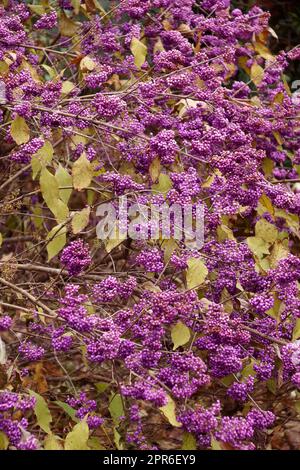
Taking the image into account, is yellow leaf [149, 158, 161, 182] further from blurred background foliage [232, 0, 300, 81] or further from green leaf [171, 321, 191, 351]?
blurred background foliage [232, 0, 300, 81]

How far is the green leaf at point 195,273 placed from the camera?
2430mm

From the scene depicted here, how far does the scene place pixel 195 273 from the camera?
8.06 feet

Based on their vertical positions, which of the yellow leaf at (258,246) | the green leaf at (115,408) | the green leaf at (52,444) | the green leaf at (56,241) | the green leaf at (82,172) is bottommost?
the green leaf at (115,408)

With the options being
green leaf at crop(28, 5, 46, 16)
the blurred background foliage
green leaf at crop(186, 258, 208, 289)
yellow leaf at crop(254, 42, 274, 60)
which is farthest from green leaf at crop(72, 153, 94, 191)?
the blurred background foliage

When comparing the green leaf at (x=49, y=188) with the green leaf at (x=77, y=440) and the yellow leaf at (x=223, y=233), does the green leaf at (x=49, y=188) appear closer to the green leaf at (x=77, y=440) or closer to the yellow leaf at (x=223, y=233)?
the yellow leaf at (x=223, y=233)

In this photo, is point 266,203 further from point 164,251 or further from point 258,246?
point 164,251

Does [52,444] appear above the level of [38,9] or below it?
below

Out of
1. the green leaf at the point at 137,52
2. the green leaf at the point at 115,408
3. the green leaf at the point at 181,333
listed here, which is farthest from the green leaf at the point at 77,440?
the green leaf at the point at 137,52

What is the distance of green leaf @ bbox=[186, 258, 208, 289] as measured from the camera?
7.97ft

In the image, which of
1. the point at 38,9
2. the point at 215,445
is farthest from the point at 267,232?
the point at 38,9

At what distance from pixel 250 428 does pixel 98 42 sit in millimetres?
1881
